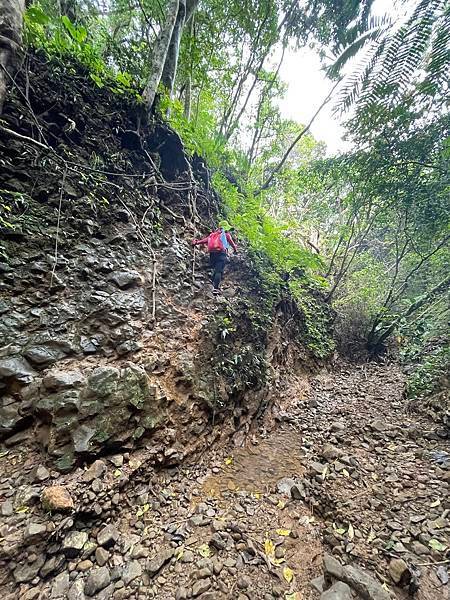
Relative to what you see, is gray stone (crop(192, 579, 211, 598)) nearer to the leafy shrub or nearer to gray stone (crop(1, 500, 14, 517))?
gray stone (crop(1, 500, 14, 517))

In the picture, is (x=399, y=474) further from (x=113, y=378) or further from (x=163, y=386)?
(x=113, y=378)

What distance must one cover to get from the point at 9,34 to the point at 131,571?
556 cm

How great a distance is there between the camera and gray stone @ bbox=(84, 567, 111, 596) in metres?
2.06

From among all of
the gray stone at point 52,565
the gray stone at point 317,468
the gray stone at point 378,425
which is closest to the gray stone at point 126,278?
the gray stone at point 52,565

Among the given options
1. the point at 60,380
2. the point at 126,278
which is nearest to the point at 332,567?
the point at 60,380

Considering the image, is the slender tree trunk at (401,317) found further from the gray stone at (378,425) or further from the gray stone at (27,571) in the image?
the gray stone at (27,571)

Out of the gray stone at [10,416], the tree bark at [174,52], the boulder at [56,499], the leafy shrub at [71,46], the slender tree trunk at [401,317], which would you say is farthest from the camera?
the slender tree trunk at [401,317]

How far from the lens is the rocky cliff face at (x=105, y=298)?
9.30ft

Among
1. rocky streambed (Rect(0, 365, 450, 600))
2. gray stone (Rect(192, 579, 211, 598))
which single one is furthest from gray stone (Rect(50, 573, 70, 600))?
gray stone (Rect(192, 579, 211, 598))

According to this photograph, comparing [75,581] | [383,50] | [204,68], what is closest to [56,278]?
[75,581]

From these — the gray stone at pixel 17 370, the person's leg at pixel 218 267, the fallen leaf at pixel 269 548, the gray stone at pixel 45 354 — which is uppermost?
the person's leg at pixel 218 267

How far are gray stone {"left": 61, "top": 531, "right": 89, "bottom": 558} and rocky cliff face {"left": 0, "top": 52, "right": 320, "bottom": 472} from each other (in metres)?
0.57

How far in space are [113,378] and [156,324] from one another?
1.17 meters

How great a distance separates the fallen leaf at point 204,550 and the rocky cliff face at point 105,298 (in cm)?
103
